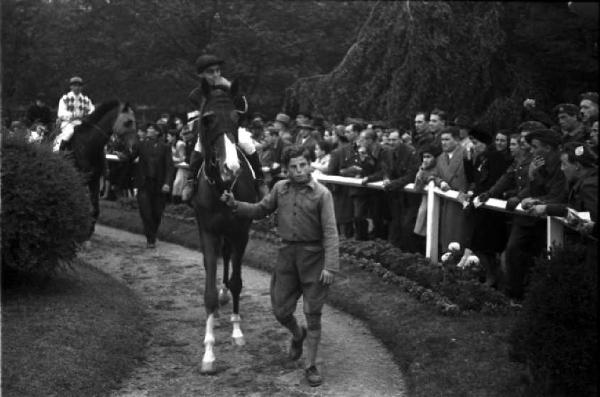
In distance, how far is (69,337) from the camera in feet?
25.6

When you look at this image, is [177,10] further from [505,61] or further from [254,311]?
[254,311]

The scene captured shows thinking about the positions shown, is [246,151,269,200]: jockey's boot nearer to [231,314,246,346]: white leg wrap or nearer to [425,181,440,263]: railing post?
[231,314,246,346]: white leg wrap

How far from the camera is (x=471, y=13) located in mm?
17938

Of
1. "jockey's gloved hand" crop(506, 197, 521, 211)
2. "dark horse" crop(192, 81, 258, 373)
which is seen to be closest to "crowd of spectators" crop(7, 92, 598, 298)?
"jockey's gloved hand" crop(506, 197, 521, 211)

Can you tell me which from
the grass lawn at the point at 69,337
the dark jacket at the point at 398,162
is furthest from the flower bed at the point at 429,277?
the grass lawn at the point at 69,337

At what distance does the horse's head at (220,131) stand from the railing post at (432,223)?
3.27m

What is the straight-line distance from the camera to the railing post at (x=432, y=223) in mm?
10664

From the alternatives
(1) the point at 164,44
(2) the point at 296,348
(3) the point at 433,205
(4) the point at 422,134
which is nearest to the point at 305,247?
(2) the point at 296,348

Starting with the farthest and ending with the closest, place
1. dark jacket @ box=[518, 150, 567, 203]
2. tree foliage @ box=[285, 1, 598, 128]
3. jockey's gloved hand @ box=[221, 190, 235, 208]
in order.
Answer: tree foliage @ box=[285, 1, 598, 128], dark jacket @ box=[518, 150, 567, 203], jockey's gloved hand @ box=[221, 190, 235, 208]

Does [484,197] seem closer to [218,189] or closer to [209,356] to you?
[218,189]

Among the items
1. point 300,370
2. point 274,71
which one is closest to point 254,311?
point 300,370

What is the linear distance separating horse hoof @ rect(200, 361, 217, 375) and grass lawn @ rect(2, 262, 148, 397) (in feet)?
2.06

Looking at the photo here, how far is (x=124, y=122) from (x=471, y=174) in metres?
5.93

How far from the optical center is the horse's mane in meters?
13.9
